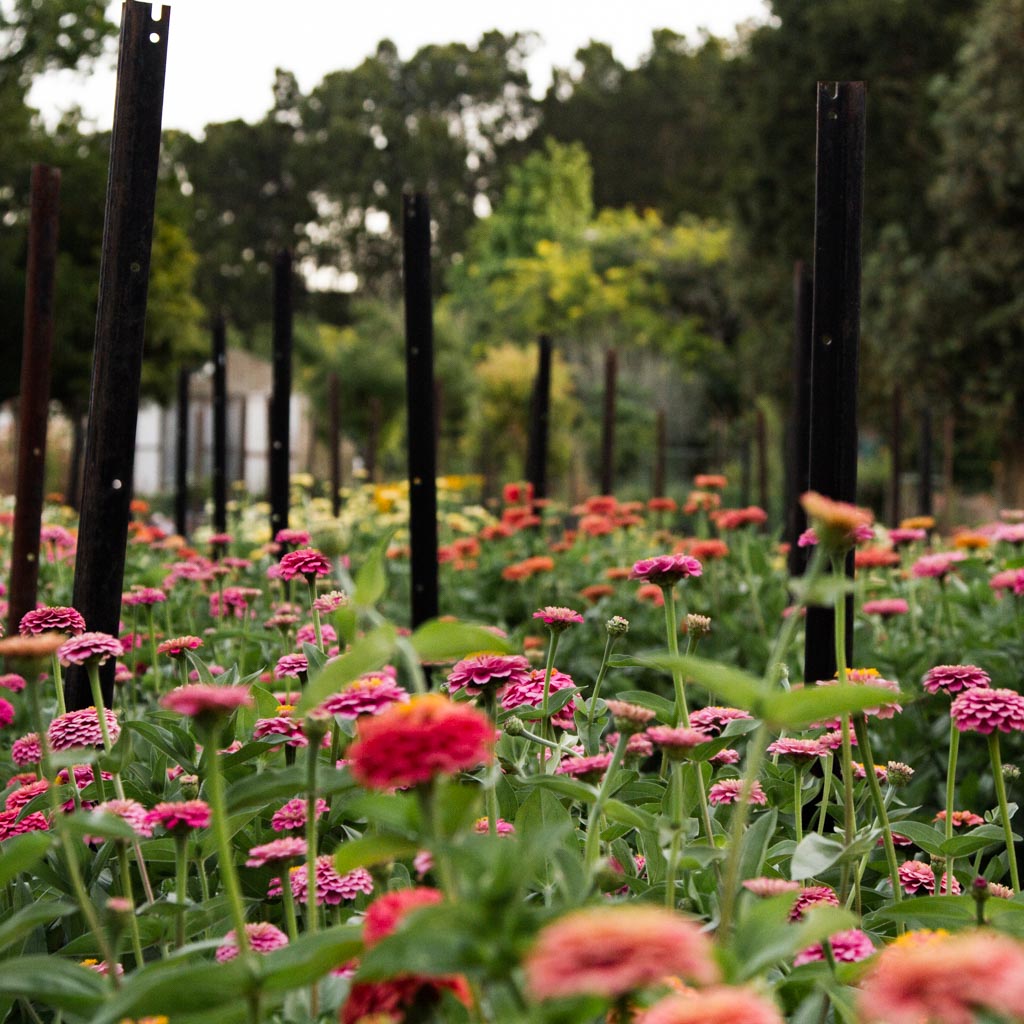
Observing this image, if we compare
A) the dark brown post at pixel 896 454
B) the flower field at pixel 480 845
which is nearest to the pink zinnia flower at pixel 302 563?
the flower field at pixel 480 845

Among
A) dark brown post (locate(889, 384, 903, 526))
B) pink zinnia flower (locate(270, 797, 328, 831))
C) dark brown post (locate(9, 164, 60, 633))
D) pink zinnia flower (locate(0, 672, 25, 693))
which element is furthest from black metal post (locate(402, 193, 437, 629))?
dark brown post (locate(889, 384, 903, 526))

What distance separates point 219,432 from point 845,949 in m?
4.59

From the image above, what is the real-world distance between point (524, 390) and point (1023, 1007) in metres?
16.5

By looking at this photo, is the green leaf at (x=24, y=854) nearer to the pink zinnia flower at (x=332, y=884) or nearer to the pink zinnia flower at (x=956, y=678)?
the pink zinnia flower at (x=332, y=884)

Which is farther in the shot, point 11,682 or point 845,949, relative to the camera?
point 11,682

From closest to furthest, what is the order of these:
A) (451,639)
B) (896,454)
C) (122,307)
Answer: (451,639) < (122,307) < (896,454)

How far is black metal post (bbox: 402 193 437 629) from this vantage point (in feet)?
9.20

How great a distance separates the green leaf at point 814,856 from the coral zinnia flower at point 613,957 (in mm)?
471

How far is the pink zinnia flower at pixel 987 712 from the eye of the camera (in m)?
1.13

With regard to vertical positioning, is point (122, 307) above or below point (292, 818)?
above

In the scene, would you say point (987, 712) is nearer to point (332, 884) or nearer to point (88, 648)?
point (332, 884)

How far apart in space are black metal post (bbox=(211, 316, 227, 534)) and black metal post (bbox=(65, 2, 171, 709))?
3146mm

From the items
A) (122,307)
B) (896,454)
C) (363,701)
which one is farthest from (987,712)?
(896,454)

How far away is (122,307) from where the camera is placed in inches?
68.9
